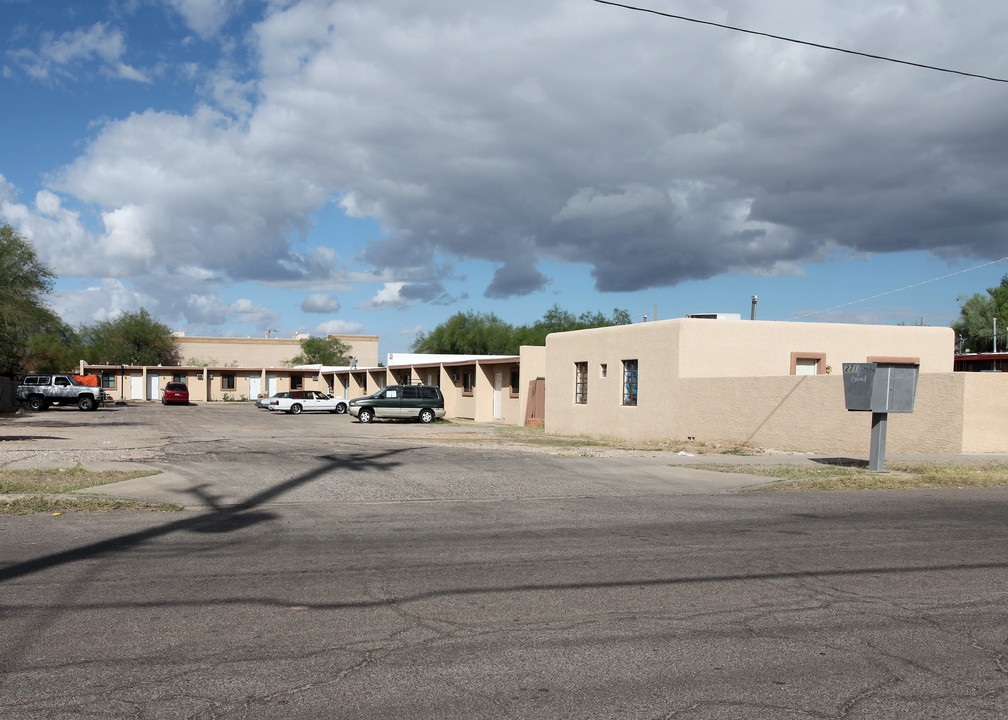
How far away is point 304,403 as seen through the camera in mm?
49656

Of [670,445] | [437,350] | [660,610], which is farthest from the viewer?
[437,350]

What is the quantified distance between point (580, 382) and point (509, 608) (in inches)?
897

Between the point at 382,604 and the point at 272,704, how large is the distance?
2.02m

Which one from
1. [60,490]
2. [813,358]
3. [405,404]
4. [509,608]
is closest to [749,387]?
[813,358]

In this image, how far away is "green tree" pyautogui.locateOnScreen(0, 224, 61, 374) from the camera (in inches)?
1366

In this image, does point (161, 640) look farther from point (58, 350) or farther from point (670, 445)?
point (58, 350)

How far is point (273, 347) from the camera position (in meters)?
83.6

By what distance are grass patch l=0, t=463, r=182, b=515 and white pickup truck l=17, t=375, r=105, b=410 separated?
34.8 meters

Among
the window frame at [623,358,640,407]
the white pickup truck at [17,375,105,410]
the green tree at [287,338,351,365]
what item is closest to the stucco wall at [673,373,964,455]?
the window frame at [623,358,640,407]

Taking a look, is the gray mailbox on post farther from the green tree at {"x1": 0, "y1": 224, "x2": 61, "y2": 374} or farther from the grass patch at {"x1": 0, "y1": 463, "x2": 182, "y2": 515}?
the green tree at {"x1": 0, "y1": 224, "x2": 61, "y2": 374}

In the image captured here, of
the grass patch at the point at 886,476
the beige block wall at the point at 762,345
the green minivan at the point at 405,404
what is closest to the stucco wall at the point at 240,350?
the green minivan at the point at 405,404

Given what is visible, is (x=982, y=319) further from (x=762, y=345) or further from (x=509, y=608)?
(x=509, y=608)

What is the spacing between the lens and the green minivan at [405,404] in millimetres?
39844

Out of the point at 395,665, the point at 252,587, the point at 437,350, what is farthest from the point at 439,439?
the point at 437,350
